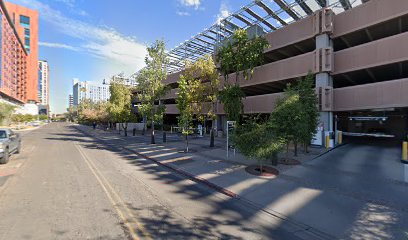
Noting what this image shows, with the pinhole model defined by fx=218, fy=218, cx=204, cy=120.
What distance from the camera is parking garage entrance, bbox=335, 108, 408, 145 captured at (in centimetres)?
2616

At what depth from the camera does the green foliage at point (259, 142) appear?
382 inches

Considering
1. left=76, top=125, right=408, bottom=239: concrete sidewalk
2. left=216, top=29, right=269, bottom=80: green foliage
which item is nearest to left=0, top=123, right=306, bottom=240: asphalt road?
left=76, top=125, right=408, bottom=239: concrete sidewalk

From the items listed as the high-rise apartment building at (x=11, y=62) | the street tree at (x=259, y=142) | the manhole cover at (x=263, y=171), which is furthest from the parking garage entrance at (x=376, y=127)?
the high-rise apartment building at (x=11, y=62)

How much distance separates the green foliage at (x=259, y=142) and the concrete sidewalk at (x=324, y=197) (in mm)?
1076

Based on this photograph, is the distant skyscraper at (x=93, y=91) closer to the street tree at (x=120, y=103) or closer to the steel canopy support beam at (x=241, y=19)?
the street tree at (x=120, y=103)

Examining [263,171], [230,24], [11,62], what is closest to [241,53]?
[230,24]

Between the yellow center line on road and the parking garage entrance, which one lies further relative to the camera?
the parking garage entrance

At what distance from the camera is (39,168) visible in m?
10.9

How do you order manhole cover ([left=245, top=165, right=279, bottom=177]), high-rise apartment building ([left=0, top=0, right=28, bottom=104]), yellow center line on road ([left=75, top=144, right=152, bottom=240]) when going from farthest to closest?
1. high-rise apartment building ([left=0, top=0, right=28, bottom=104])
2. manhole cover ([left=245, top=165, right=279, bottom=177])
3. yellow center line on road ([left=75, top=144, right=152, bottom=240])

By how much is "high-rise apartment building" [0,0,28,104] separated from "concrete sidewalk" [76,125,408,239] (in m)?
78.0

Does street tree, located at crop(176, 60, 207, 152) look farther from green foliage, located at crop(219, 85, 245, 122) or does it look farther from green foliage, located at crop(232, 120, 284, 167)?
green foliage, located at crop(232, 120, 284, 167)

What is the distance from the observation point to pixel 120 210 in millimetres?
6148

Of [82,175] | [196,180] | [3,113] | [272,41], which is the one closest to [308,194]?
[196,180]

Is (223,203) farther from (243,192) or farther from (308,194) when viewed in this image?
(308,194)
